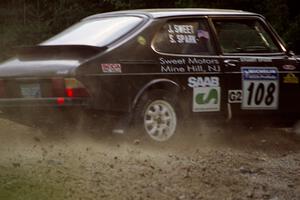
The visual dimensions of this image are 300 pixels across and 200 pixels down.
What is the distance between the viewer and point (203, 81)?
830 centimetres

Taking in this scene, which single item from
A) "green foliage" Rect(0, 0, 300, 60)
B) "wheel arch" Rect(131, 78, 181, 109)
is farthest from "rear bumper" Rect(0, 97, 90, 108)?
"green foliage" Rect(0, 0, 300, 60)

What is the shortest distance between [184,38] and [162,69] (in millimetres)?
585

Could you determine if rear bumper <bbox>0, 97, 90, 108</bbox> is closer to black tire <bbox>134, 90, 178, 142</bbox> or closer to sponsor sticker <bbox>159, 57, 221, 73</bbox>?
black tire <bbox>134, 90, 178, 142</bbox>

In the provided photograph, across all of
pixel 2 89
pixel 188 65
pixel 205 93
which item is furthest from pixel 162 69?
pixel 2 89

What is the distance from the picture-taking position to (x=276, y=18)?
53.4ft

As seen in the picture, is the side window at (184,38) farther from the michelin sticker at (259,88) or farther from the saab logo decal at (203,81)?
the michelin sticker at (259,88)

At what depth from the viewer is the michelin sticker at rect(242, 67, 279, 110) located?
A: 8.72 meters

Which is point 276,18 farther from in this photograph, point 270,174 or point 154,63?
point 270,174

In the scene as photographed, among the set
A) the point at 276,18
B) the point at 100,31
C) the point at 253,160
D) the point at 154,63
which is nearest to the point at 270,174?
the point at 253,160

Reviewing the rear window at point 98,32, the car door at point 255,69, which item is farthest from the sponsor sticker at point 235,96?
the rear window at point 98,32

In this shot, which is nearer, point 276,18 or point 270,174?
point 270,174

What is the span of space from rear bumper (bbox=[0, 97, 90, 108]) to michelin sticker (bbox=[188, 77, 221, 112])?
4.70ft

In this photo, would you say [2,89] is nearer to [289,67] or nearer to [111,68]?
[111,68]

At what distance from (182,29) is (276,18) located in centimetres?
832
